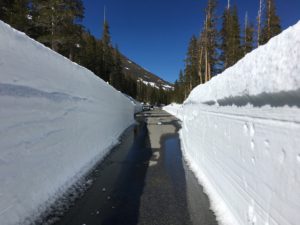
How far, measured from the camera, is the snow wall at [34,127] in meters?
3.75

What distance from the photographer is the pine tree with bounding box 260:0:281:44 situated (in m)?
34.6

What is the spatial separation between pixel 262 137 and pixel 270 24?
35.4m

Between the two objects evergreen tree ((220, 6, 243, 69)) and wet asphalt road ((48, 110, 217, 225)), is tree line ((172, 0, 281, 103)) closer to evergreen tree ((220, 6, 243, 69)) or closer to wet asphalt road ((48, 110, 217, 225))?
evergreen tree ((220, 6, 243, 69))

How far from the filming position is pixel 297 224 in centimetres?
225

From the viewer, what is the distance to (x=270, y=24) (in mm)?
34781

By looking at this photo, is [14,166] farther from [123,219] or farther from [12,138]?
[123,219]

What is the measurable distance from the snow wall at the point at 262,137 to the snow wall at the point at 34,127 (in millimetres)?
2604

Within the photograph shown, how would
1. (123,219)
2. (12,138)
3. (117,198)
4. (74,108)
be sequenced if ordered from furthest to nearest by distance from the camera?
(74,108) < (117,198) < (123,219) < (12,138)

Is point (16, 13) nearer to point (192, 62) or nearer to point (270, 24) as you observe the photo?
point (270, 24)

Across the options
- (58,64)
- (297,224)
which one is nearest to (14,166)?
(58,64)

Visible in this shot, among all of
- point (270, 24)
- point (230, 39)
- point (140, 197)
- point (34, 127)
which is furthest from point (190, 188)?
point (230, 39)

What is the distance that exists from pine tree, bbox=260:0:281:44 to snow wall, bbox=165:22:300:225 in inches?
1292

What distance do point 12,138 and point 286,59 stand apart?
314 cm

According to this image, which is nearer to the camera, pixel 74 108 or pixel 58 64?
pixel 58 64
